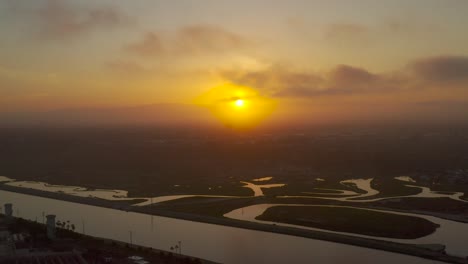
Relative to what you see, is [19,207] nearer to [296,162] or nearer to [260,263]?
[260,263]

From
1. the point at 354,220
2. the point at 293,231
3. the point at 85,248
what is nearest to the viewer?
the point at 85,248

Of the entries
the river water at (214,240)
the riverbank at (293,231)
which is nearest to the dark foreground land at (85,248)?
the river water at (214,240)

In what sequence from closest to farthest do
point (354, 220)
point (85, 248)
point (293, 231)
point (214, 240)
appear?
point (85, 248) < point (214, 240) < point (293, 231) < point (354, 220)

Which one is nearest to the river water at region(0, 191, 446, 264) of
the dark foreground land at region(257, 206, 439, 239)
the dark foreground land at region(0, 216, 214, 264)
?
the dark foreground land at region(0, 216, 214, 264)

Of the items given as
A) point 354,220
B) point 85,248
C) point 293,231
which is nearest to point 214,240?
point 293,231

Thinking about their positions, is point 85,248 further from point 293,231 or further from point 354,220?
point 354,220

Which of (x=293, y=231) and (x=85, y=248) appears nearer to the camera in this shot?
(x=85, y=248)

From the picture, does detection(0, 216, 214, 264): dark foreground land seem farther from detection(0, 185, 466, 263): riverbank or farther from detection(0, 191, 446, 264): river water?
detection(0, 185, 466, 263): riverbank

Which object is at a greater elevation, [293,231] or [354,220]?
[354,220]
